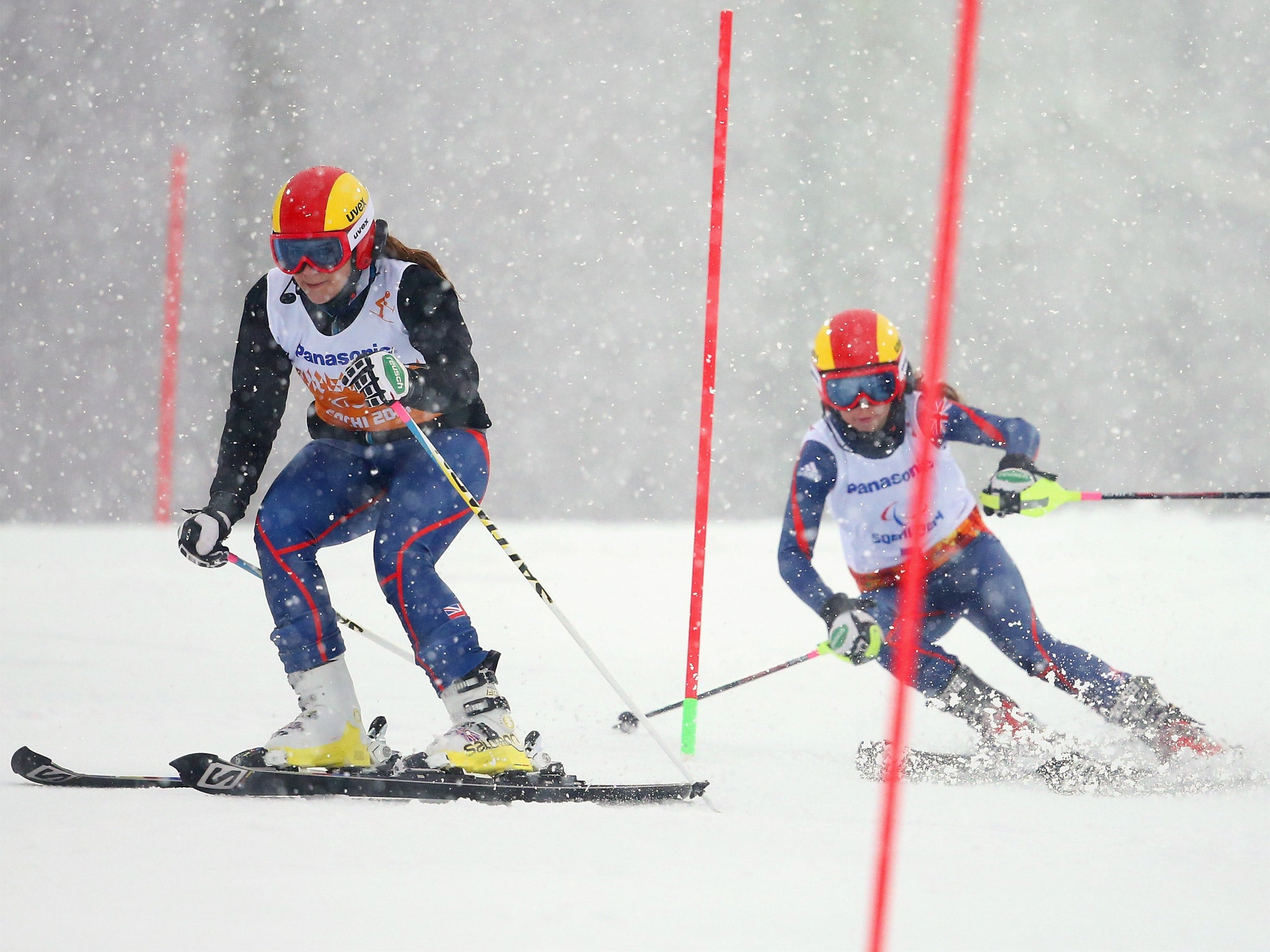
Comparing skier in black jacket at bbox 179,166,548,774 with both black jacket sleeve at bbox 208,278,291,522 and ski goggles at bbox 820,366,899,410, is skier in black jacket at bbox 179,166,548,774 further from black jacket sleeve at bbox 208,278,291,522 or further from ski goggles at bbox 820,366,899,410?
ski goggles at bbox 820,366,899,410

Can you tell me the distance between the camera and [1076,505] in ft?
24.6

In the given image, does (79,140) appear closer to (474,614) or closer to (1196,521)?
(474,614)

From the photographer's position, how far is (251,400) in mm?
2486

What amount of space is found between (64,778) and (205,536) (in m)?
0.54

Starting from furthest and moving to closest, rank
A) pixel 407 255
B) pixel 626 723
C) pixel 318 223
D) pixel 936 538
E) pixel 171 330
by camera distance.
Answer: pixel 171 330
pixel 626 723
pixel 936 538
pixel 407 255
pixel 318 223

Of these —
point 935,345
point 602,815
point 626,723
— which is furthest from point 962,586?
point 935,345

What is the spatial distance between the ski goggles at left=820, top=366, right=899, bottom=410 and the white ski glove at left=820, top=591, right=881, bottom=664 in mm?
473

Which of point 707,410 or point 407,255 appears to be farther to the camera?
point 707,410

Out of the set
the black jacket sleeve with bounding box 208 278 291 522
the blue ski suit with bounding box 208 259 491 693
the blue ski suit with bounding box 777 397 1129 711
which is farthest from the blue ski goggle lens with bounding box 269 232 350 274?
the blue ski suit with bounding box 777 397 1129 711

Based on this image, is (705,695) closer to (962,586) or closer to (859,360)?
(962,586)

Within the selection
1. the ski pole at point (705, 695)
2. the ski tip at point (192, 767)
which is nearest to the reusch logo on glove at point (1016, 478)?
the ski pole at point (705, 695)

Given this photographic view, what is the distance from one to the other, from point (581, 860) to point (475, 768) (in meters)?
0.54

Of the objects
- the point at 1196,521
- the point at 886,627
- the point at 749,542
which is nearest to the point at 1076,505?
the point at 1196,521

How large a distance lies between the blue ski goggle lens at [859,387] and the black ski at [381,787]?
102cm
